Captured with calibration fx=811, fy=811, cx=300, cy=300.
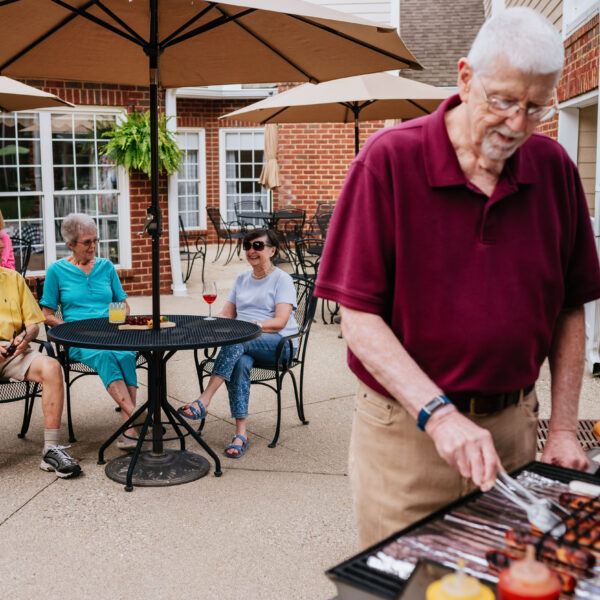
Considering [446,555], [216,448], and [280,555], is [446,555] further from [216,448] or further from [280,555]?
[216,448]

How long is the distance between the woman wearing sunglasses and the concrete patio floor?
0.90 ft

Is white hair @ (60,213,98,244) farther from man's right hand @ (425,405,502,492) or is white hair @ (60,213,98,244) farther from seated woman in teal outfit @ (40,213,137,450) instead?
man's right hand @ (425,405,502,492)

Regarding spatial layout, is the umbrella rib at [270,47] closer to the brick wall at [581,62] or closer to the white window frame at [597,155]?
the white window frame at [597,155]

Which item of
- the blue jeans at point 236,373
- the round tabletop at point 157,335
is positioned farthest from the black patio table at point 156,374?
the blue jeans at point 236,373

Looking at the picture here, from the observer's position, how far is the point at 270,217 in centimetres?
→ 1370

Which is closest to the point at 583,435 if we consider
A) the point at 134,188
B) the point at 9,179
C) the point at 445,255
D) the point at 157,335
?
the point at 157,335

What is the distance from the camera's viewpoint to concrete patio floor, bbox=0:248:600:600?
10.9 ft

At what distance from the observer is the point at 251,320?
210 inches

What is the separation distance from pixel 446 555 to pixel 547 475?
474 mm

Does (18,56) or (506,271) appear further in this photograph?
(18,56)

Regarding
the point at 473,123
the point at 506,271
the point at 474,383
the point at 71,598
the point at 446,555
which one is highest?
the point at 473,123

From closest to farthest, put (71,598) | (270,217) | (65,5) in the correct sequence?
1. (71,598)
2. (65,5)
3. (270,217)

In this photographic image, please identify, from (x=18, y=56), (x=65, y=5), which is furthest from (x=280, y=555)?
(x=18, y=56)

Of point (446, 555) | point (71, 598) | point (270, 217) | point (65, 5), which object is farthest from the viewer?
point (270, 217)
